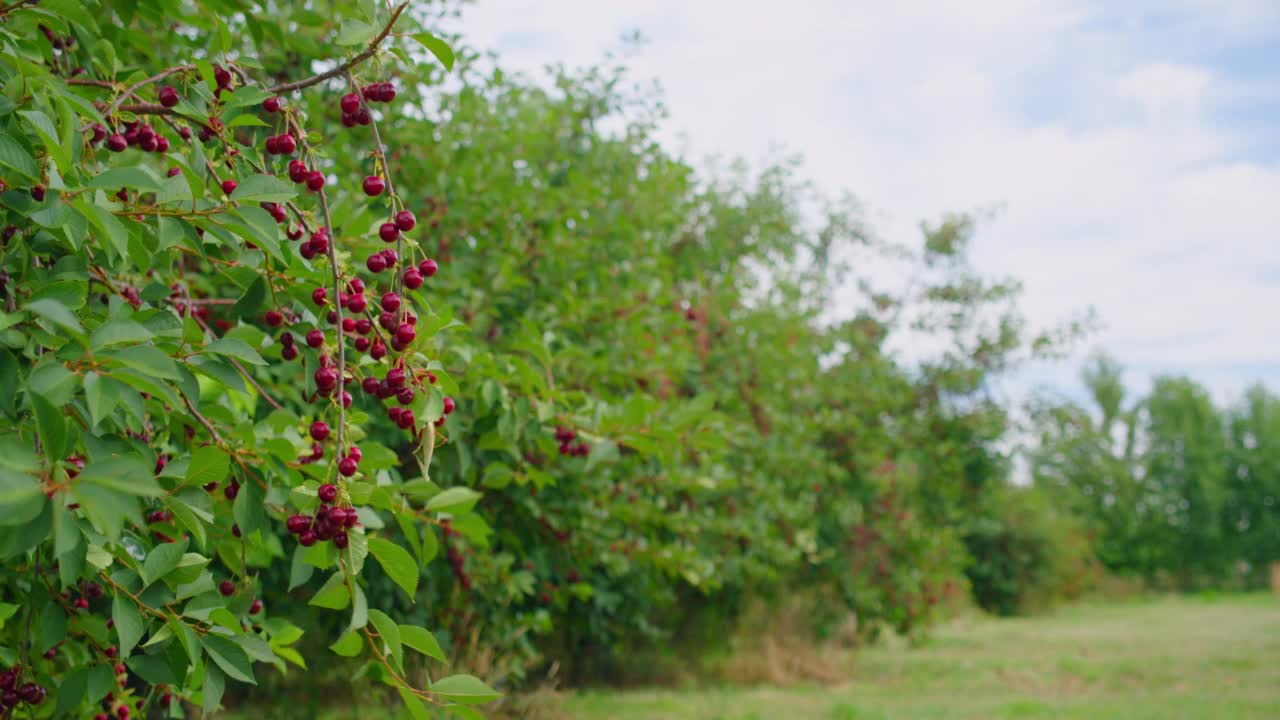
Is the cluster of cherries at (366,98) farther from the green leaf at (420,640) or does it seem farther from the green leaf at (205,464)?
the green leaf at (420,640)

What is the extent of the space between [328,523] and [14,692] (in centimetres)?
96

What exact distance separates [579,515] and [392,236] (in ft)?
10.4

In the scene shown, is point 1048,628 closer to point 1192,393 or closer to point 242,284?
point 242,284

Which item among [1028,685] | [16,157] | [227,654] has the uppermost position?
[16,157]

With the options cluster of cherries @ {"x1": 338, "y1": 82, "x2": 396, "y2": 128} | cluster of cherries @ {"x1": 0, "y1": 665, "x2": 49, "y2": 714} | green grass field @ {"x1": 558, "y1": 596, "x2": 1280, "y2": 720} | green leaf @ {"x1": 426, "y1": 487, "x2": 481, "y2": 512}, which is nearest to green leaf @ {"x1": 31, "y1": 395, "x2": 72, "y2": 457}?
cluster of cherries @ {"x1": 338, "y1": 82, "x2": 396, "y2": 128}

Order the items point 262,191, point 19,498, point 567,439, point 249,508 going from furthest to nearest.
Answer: point 567,439, point 249,508, point 262,191, point 19,498

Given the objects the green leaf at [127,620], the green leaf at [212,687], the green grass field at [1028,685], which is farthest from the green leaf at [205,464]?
the green grass field at [1028,685]

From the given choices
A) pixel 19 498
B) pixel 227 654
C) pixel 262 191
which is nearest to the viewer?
pixel 19 498

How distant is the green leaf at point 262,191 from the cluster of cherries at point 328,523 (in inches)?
17.8

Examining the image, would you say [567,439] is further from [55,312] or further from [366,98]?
[55,312]

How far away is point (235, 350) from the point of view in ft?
4.65

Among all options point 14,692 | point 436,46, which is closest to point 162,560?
point 14,692

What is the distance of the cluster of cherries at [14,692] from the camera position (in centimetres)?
189

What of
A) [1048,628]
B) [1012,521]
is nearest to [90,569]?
[1048,628]
